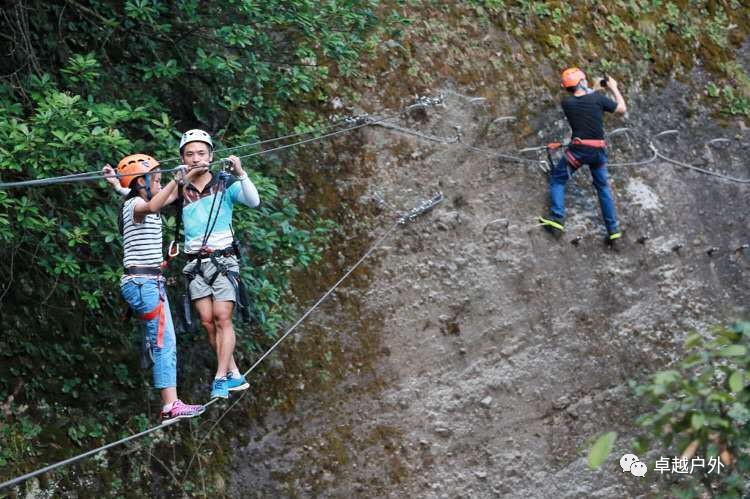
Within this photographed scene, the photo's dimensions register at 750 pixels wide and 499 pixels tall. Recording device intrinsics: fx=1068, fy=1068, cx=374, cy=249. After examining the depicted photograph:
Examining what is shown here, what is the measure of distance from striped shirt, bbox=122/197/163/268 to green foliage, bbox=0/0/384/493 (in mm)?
596

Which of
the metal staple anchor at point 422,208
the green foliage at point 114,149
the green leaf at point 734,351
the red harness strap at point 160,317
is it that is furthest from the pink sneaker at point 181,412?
the metal staple anchor at point 422,208

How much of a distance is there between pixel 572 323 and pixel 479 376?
4.44 ft

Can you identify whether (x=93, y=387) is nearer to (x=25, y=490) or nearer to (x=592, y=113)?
(x=25, y=490)

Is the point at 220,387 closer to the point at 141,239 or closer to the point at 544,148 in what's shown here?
the point at 141,239

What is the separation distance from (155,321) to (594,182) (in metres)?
5.81

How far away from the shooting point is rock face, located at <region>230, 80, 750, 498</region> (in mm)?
9719

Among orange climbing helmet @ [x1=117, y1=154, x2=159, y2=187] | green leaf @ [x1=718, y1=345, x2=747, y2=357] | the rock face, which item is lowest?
the rock face

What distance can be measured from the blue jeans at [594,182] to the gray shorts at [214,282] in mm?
5064

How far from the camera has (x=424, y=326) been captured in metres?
10.4

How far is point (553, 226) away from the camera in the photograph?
1132 centimetres

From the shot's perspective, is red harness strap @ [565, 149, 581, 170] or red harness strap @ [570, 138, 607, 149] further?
red harness strap @ [565, 149, 581, 170]

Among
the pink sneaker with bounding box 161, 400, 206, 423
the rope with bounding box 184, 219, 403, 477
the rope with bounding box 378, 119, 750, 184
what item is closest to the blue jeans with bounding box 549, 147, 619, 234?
the rope with bounding box 378, 119, 750, 184

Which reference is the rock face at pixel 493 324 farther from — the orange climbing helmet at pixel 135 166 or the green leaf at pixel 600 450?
the green leaf at pixel 600 450

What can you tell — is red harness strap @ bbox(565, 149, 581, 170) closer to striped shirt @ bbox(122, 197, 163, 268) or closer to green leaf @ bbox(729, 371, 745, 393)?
striped shirt @ bbox(122, 197, 163, 268)
